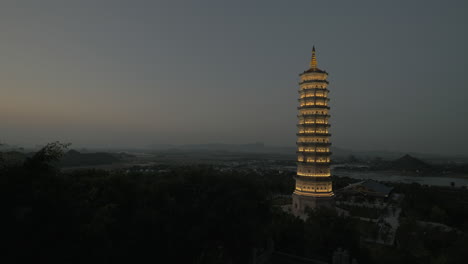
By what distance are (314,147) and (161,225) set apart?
2235 cm

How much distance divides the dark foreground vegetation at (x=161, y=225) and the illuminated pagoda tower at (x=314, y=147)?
7.85 metres

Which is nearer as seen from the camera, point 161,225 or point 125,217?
point 125,217

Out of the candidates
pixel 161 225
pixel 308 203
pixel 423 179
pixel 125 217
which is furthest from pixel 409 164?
pixel 125 217

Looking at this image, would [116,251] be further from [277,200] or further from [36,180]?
[277,200]

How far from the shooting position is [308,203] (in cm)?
3362

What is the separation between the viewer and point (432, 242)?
20.8 metres

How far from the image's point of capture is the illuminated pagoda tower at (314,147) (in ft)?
110

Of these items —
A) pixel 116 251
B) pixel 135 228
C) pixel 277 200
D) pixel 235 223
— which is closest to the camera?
pixel 116 251

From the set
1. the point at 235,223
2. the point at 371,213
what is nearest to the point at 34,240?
the point at 235,223

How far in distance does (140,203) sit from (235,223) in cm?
692

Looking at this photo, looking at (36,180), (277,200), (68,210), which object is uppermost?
(36,180)

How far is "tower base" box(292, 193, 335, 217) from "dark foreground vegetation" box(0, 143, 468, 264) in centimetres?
706

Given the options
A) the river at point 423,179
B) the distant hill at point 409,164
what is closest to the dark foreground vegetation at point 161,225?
the river at point 423,179

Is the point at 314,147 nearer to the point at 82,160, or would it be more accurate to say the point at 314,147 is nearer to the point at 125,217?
the point at 125,217
